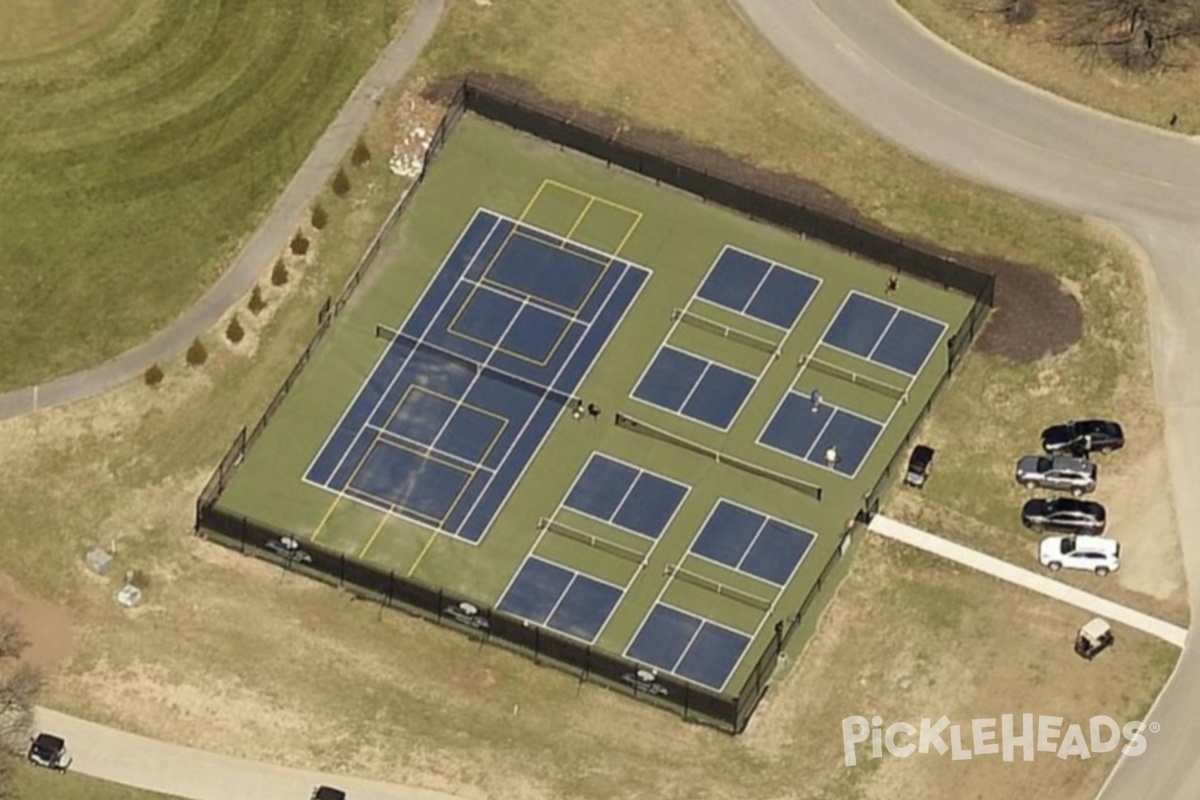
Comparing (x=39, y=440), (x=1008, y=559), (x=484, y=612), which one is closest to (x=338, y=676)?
(x=484, y=612)

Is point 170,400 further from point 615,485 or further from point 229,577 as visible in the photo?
point 615,485

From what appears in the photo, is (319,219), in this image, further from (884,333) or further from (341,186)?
(884,333)

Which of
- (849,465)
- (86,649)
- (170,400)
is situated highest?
(849,465)

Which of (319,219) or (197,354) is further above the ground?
(319,219)

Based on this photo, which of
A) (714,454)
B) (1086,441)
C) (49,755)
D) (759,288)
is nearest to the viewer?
(49,755)

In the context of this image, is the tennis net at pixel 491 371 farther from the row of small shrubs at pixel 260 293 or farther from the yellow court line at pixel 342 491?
the row of small shrubs at pixel 260 293

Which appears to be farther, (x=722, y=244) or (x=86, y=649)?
(x=722, y=244)

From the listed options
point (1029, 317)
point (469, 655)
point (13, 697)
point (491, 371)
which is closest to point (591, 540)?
point (469, 655)

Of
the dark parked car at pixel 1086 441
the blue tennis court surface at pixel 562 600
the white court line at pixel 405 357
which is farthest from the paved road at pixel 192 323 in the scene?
the dark parked car at pixel 1086 441
